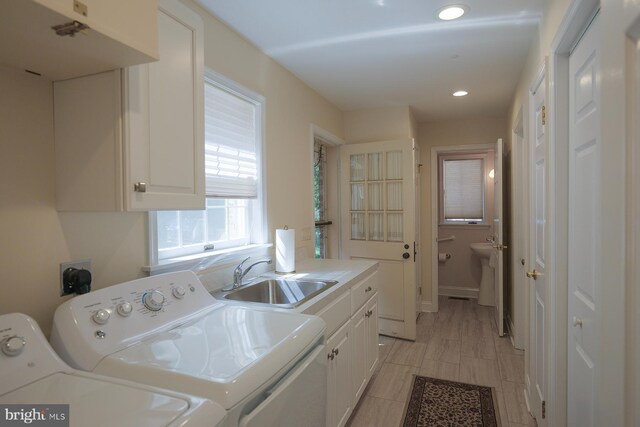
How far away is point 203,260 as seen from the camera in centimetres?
178

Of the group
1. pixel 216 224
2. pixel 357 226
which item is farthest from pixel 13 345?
pixel 357 226

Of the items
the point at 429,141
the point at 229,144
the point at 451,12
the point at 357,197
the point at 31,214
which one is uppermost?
the point at 451,12

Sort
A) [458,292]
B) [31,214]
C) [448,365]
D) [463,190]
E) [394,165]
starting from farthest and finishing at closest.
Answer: [463,190] → [458,292] → [394,165] → [448,365] → [31,214]

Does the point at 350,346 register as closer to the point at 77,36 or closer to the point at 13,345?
the point at 13,345

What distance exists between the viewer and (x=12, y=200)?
1.07 meters

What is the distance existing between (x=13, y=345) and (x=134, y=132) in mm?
655

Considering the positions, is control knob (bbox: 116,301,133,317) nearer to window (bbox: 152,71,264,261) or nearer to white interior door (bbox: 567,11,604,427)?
window (bbox: 152,71,264,261)

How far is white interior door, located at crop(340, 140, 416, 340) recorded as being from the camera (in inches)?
137

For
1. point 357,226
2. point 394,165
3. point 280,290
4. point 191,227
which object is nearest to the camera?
point 191,227

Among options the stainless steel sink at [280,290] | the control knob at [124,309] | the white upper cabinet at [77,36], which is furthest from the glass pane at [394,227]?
Result: the white upper cabinet at [77,36]

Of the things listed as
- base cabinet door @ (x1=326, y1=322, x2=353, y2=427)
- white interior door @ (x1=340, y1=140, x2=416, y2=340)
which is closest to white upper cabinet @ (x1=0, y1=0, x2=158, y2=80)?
base cabinet door @ (x1=326, y1=322, x2=353, y2=427)

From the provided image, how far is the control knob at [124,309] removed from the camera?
1138mm

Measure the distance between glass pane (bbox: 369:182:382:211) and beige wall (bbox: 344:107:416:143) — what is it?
20.1 inches

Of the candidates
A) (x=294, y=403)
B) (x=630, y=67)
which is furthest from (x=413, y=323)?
(x=630, y=67)
